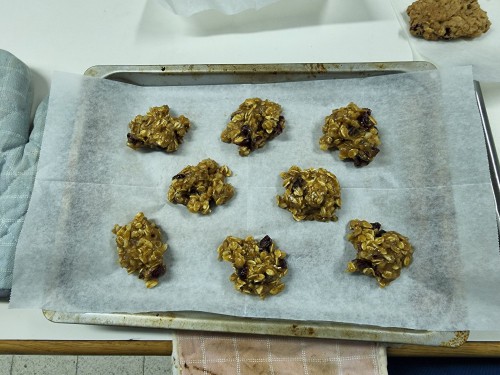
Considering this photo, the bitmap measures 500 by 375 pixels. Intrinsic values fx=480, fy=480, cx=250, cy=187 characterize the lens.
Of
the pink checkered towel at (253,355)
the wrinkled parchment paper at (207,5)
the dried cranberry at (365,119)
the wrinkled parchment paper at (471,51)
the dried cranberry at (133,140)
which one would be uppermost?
the wrinkled parchment paper at (207,5)

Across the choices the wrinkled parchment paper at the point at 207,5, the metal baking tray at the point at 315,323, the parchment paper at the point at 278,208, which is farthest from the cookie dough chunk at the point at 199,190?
the wrinkled parchment paper at the point at 207,5

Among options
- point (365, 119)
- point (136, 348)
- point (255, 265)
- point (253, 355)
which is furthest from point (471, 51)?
point (136, 348)

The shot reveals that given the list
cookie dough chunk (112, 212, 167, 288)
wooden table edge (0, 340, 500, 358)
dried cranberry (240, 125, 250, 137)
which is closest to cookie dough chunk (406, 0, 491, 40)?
dried cranberry (240, 125, 250, 137)

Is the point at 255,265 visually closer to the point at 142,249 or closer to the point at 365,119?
the point at 142,249

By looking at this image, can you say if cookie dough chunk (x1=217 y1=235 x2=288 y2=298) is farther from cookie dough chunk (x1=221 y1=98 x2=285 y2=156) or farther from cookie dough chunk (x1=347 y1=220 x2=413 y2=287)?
cookie dough chunk (x1=221 y1=98 x2=285 y2=156)

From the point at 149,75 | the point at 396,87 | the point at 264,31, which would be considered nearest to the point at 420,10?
the point at 396,87

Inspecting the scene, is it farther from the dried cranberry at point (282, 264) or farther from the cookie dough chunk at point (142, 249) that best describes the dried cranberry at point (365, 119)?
the cookie dough chunk at point (142, 249)
